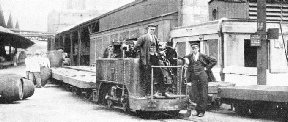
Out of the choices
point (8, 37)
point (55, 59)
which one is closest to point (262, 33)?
point (55, 59)

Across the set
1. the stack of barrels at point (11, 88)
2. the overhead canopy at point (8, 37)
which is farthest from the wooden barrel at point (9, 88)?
the overhead canopy at point (8, 37)

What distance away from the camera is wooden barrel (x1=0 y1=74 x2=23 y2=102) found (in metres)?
12.2

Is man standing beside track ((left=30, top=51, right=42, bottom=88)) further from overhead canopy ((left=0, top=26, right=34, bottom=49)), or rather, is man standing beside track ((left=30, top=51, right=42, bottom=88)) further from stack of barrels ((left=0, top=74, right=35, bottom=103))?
overhead canopy ((left=0, top=26, right=34, bottom=49))

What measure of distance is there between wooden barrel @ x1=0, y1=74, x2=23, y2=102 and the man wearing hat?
5523 mm

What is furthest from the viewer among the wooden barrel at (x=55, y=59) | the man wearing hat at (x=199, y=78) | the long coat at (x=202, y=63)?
the wooden barrel at (x=55, y=59)

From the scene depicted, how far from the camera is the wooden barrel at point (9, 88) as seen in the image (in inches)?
482

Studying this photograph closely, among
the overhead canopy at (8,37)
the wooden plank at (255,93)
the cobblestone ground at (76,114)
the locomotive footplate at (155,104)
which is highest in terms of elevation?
the overhead canopy at (8,37)

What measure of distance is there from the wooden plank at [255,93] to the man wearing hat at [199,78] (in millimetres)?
571

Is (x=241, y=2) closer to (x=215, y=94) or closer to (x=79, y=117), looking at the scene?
(x=215, y=94)

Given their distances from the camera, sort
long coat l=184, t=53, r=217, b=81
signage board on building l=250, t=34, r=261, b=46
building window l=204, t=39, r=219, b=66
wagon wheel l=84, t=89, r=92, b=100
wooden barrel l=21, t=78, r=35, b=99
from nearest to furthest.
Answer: long coat l=184, t=53, r=217, b=81 → signage board on building l=250, t=34, r=261, b=46 → wooden barrel l=21, t=78, r=35, b=99 → wagon wheel l=84, t=89, r=92, b=100 → building window l=204, t=39, r=219, b=66

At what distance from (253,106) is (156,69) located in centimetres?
258

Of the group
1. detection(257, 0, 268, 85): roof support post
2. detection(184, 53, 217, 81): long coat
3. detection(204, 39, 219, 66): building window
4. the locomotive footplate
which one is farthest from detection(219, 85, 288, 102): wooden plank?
detection(204, 39, 219, 66): building window

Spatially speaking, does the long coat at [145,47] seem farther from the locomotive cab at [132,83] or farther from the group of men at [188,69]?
the locomotive cab at [132,83]

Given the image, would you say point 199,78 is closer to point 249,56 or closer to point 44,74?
point 249,56
